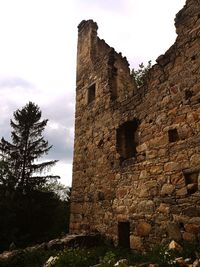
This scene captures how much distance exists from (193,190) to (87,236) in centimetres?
322

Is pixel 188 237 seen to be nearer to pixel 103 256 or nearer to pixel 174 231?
pixel 174 231

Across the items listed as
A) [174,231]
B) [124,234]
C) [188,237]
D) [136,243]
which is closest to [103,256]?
[136,243]

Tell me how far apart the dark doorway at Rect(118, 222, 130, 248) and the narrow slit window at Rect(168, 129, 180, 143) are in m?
2.40

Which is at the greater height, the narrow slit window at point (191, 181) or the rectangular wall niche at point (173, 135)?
the rectangular wall niche at point (173, 135)

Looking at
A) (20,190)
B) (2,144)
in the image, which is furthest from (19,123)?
(20,190)

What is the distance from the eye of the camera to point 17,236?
13766 millimetres

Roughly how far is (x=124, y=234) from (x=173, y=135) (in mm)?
2797

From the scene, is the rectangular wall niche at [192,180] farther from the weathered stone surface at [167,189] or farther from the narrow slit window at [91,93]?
the narrow slit window at [91,93]

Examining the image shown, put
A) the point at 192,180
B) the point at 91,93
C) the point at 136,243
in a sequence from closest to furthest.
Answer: the point at 192,180 < the point at 136,243 < the point at 91,93

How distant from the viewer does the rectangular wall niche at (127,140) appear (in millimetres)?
7258

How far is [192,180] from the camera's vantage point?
5.05 meters

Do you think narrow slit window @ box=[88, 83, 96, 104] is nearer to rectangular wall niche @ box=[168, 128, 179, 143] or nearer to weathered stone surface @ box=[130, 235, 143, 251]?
rectangular wall niche @ box=[168, 128, 179, 143]

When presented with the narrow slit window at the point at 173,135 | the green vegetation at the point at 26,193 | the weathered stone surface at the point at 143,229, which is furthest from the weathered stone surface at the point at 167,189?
the green vegetation at the point at 26,193

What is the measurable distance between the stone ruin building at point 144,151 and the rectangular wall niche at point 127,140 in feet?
0.09
